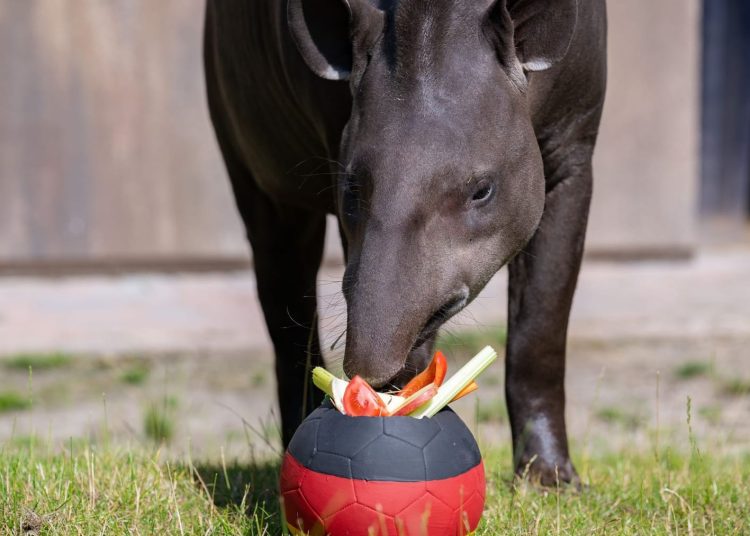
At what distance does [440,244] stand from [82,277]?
6327 mm

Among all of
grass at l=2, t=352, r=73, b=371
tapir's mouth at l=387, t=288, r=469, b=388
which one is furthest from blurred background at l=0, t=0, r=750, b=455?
tapir's mouth at l=387, t=288, r=469, b=388

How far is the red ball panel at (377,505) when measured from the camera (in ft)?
8.46

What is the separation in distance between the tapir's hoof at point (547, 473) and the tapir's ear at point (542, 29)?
1.20m

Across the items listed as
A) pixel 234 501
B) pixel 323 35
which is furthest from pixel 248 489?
pixel 323 35

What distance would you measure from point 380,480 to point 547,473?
1270 mm

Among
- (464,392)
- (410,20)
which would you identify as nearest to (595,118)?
(410,20)

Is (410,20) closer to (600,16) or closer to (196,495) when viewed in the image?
(600,16)

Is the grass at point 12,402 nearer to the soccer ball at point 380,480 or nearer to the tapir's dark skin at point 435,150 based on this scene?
the tapir's dark skin at point 435,150

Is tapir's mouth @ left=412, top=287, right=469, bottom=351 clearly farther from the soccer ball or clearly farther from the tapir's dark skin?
the soccer ball

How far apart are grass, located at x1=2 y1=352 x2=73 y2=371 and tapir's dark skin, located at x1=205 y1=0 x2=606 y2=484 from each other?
10.9 feet

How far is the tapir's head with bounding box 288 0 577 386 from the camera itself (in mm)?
2725

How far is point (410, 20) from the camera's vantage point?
3.02 metres

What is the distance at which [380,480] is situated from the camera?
2.59 meters

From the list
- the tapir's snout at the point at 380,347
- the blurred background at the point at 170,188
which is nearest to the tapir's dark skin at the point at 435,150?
the tapir's snout at the point at 380,347
